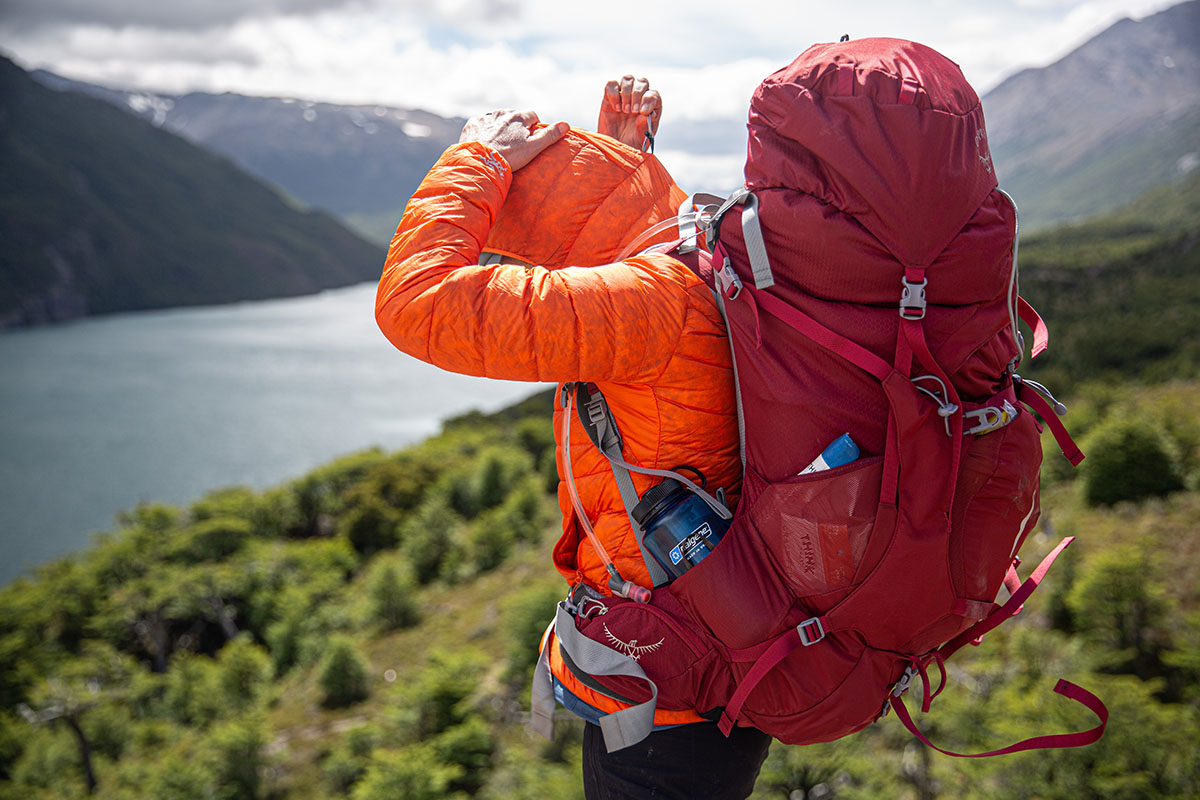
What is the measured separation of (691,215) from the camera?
1572 millimetres

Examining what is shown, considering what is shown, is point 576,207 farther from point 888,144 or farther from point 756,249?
point 888,144

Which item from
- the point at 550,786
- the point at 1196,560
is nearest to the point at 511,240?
the point at 550,786

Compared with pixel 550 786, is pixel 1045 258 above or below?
above

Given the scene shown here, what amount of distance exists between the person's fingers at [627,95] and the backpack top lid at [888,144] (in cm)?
61

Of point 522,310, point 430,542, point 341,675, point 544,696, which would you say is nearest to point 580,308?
point 522,310

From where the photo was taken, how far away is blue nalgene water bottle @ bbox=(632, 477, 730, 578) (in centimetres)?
156

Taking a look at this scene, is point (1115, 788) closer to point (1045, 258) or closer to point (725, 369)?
point (725, 369)

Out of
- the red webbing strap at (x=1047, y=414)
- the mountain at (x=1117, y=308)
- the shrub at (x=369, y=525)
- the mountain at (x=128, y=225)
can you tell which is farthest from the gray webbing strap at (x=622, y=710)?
the mountain at (x=128, y=225)

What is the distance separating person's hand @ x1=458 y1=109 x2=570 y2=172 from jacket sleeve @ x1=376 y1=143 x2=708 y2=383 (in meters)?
0.24

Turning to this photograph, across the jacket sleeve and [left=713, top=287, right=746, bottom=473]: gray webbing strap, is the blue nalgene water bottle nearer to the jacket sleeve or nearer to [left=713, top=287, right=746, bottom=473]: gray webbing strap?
[left=713, top=287, right=746, bottom=473]: gray webbing strap

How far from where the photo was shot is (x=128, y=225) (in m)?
128

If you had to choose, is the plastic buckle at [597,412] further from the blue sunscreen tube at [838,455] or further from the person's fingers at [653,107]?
the person's fingers at [653,107]

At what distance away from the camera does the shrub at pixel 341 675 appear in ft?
56.2

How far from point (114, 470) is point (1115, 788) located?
54926 mm
